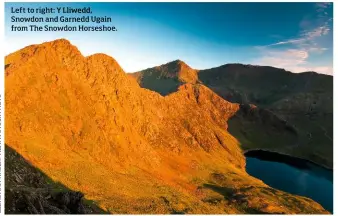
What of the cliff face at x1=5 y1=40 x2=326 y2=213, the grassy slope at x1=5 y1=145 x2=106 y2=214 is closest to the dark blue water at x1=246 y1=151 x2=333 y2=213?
the cliff face at x1=5 y1=40 x2=326 y2=213

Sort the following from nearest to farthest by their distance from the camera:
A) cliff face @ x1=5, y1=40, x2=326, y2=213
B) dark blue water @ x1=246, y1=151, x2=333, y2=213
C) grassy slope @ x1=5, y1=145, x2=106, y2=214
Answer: grassy slope @ x1=5, y1=145, x2=106, y2=214
cliff face @ x1=5, y1=40, x2=326, y2=213
dark blue water @ x1=246, y1=151, x2=333, y2=213

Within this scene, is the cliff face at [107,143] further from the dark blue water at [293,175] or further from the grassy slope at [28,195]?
the dark blue water at [293,175]

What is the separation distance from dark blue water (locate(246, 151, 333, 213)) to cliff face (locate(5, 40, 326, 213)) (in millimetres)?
31335

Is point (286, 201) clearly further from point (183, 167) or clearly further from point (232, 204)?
point (183, 167)

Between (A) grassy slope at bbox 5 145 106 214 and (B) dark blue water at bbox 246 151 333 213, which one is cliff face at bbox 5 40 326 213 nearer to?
(A) grassy slope at bbox 5 145 106 214

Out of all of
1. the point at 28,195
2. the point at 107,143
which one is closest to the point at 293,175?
the point at 107,143

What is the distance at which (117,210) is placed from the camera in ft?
177

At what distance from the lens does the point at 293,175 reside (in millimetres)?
157625

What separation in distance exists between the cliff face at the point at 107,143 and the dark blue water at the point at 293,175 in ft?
103

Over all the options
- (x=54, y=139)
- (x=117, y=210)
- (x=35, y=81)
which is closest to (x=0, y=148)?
(x=117, y=210)

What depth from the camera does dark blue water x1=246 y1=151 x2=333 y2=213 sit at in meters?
136

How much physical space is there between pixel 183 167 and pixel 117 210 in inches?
2117

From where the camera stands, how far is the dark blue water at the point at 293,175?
447ft

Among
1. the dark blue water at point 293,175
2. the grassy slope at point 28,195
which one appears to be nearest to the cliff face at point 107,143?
the grassy slope at point 28,195
